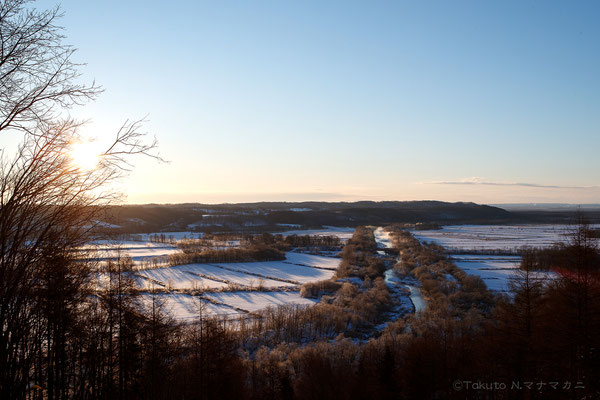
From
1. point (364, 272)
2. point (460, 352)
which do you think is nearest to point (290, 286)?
point (364, 272)

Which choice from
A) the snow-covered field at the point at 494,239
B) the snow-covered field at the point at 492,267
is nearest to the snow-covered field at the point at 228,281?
the snow-covered field at the point at 492,267

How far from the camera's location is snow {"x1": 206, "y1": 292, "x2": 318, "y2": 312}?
134ft

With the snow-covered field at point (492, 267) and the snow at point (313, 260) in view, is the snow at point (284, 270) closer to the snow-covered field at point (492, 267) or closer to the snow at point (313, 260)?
the snow at point (313, 260)

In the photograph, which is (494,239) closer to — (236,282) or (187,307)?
(236,282)

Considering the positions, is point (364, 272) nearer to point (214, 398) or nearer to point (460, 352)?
point (460, 352)

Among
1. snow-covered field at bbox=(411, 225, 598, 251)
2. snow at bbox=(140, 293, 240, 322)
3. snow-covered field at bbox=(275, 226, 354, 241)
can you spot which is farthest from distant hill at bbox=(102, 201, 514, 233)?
snow at bbox=(140, 293, 240, 322)

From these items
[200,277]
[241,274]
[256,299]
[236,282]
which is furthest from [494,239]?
[256,299]

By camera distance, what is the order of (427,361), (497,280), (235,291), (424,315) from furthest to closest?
(497,280), (235,291), (424,315), (427,361)

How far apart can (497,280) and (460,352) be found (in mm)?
33111

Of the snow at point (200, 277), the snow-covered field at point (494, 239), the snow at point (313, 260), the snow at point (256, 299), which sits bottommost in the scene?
the snow at point (313, 260)

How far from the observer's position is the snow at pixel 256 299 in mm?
40881

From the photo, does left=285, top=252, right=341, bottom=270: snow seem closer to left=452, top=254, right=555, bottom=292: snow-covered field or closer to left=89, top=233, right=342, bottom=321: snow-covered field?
left=89, top=233, right=342, bottom=321: snow-covered field

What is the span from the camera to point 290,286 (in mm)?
51469

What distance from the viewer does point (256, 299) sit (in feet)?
143
